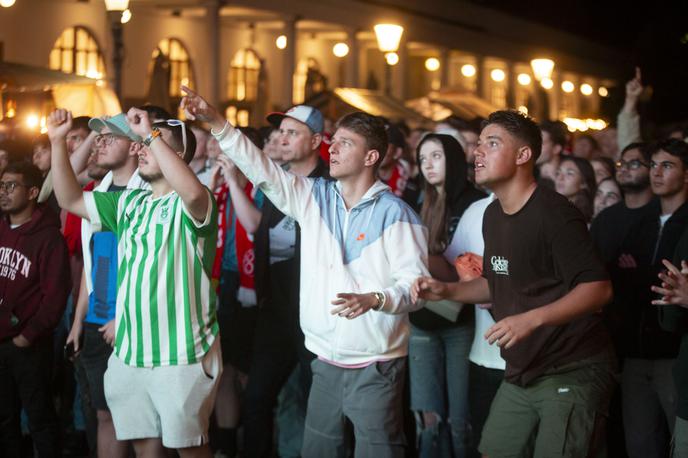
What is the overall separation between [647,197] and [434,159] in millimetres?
1588

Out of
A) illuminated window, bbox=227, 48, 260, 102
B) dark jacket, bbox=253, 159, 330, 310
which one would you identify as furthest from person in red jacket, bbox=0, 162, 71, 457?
illuminated window, bbox=227, 48, 260, 102

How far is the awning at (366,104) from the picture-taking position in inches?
845

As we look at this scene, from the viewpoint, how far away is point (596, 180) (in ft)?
32.5

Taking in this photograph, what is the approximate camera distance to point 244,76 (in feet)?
116


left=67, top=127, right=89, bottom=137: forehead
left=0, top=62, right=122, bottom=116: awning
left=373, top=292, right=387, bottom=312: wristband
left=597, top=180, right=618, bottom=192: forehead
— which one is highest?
left=0, top=62, right=122, bottom=116: awning

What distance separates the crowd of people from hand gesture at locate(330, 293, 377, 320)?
0.7 inches

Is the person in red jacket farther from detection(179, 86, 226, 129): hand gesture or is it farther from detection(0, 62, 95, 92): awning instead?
detection(0, 62, 95, 92): awning

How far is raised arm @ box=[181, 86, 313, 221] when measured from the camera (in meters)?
5.88

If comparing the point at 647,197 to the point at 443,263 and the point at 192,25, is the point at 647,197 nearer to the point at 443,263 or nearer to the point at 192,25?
the point at 443,263

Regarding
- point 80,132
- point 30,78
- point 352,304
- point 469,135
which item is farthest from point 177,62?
point 352,304

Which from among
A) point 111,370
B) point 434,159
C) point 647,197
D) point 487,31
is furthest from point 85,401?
point 487,31

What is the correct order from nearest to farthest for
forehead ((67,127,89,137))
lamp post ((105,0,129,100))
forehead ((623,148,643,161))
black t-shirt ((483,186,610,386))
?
black t-shirt ((483,186,610,386)), forehead ((623,148,643,161)), forehead ((67,127,89,137)), lamp post ((105,0,129,100))

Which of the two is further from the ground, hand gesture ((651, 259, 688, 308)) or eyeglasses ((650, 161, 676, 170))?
eyeglasses ((650, 161, 676, 170))

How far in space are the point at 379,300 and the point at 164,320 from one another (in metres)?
1.23
